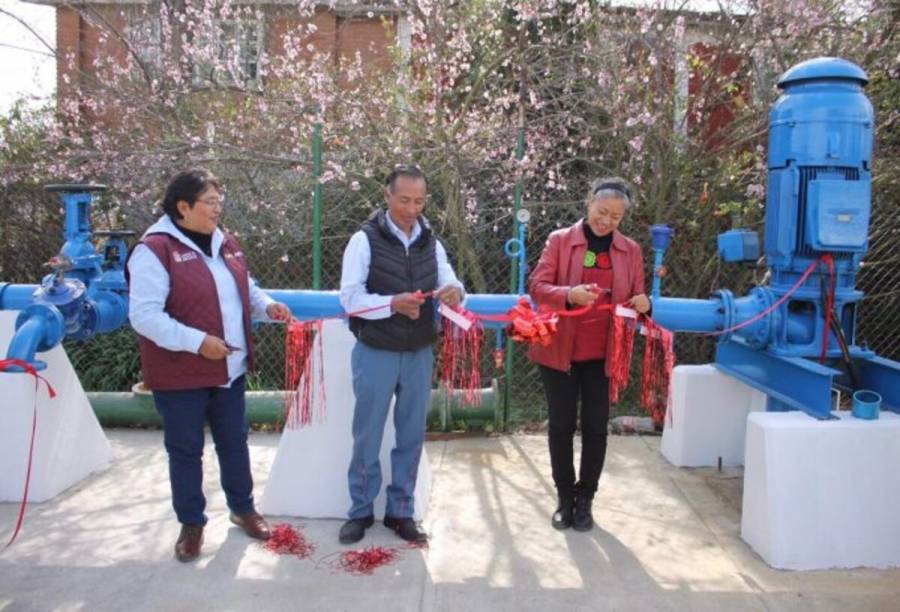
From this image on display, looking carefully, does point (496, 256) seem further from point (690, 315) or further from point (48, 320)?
point (48, 320)

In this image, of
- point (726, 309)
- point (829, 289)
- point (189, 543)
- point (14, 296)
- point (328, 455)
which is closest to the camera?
point (189, 543)

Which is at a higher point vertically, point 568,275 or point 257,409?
point 568,275

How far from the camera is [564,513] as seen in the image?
3902mm

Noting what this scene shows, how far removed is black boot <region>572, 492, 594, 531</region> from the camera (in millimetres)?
3859

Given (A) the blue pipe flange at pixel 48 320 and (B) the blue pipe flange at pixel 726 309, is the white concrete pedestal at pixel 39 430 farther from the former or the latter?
(B) the blue pipe flange at pixel 726 309

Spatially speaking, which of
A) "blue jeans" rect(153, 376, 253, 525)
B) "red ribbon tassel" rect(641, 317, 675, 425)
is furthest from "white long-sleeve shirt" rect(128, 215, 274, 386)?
"red ribbon tassel" rect(641, 317, 675, 425)

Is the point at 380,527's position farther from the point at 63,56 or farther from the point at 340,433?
the point at 63,56

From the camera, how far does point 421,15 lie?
21.1 feet

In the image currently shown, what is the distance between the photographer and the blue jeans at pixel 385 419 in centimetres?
349

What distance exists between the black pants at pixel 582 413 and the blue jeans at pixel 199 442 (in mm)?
1530

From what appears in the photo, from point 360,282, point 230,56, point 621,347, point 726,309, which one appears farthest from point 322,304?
point 230,56

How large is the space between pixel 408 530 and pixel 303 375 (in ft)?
3.10

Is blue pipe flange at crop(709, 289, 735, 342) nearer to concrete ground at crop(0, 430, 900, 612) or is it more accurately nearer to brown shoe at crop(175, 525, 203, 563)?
concrete ground at crop(0, 430, 900, 612)

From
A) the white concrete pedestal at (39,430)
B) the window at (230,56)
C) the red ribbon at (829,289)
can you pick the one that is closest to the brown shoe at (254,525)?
the white concrete pedestal at (39,430)
